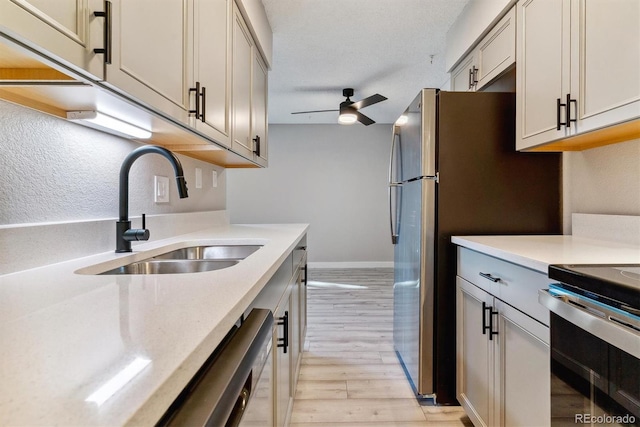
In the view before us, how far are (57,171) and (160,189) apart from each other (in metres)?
0.65

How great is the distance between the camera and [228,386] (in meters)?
0.48

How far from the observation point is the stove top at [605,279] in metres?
0.74

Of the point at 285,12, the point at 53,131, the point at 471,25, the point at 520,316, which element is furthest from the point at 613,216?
the point at 285,12

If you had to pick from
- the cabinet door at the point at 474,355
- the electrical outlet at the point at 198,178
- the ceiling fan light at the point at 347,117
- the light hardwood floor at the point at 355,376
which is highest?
the ceiling fan light at the point at 347,117

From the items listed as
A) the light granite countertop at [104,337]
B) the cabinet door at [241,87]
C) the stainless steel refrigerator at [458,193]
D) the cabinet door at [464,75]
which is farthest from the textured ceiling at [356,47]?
the light granite countertop at [104,337]

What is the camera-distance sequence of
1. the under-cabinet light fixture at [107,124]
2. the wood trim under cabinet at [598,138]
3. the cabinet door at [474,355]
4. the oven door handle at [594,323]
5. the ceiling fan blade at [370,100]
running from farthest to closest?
the ceiling fan blade at [370,100] < the cabinet door at [474,355] < the wood trim under cabinet at [598,138] < the under-cabinet light fixture at [107,124] < the oven door handle at [594,323]

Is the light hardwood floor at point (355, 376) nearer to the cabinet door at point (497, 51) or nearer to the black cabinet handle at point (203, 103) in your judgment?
the black cabinet handle at point (203, 103)

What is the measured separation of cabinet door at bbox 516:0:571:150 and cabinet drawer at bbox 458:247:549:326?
0.64 meters

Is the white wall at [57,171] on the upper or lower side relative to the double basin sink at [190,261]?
upper

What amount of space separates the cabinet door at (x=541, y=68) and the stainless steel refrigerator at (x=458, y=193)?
0.45 ft

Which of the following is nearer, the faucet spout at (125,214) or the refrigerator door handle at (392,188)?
the faucet spout at (125,214)

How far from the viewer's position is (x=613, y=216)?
5.10 ft

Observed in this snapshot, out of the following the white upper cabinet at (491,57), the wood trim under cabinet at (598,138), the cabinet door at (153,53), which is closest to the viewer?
the cabinet door at (153,53)

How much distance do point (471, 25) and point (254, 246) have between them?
81.7 inches
